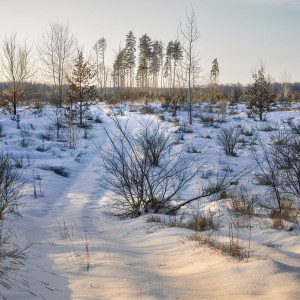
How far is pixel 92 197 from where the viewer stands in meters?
7.45

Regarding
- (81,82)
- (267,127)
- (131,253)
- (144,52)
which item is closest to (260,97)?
(267,127)

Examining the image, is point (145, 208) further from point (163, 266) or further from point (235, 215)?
point (163, 266)

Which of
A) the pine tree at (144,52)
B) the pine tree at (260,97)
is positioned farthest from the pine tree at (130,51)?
the pine tree at (260,97)

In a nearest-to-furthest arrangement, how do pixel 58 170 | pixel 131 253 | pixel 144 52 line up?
pixel 131 253, pixel 58 170, pixel 144 52

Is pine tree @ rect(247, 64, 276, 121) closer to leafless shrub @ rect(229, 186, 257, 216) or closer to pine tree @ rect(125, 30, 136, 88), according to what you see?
leafless shrub @ rect(229, 186, 257, 216)

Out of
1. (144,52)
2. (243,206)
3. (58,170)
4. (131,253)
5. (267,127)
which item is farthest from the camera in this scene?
(144,52)

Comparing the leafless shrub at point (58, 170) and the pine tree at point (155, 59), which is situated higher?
the pine tree at point (155, 59)

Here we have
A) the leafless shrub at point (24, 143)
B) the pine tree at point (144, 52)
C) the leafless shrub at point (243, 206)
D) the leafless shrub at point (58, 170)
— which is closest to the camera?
the leafless shrub at point (243, 206)

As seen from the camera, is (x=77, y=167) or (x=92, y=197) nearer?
(x=92, y=197)

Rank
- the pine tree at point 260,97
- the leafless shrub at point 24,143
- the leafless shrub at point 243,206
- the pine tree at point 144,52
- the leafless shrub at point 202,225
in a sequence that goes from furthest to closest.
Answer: the pine tree at point 144,52 < the pine tree at point 260,97 < the leafless shrub at point 24,143 < the leafless shrub at point 243,206 < the leafless shrub at point 202,225

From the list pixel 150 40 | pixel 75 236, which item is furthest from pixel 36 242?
pixel 150 40

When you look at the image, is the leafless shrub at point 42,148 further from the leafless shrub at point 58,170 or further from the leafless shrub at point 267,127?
the leafless shrub at point 267,127

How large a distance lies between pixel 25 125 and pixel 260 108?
12.2 metres

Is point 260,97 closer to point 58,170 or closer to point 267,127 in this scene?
point 267,127
